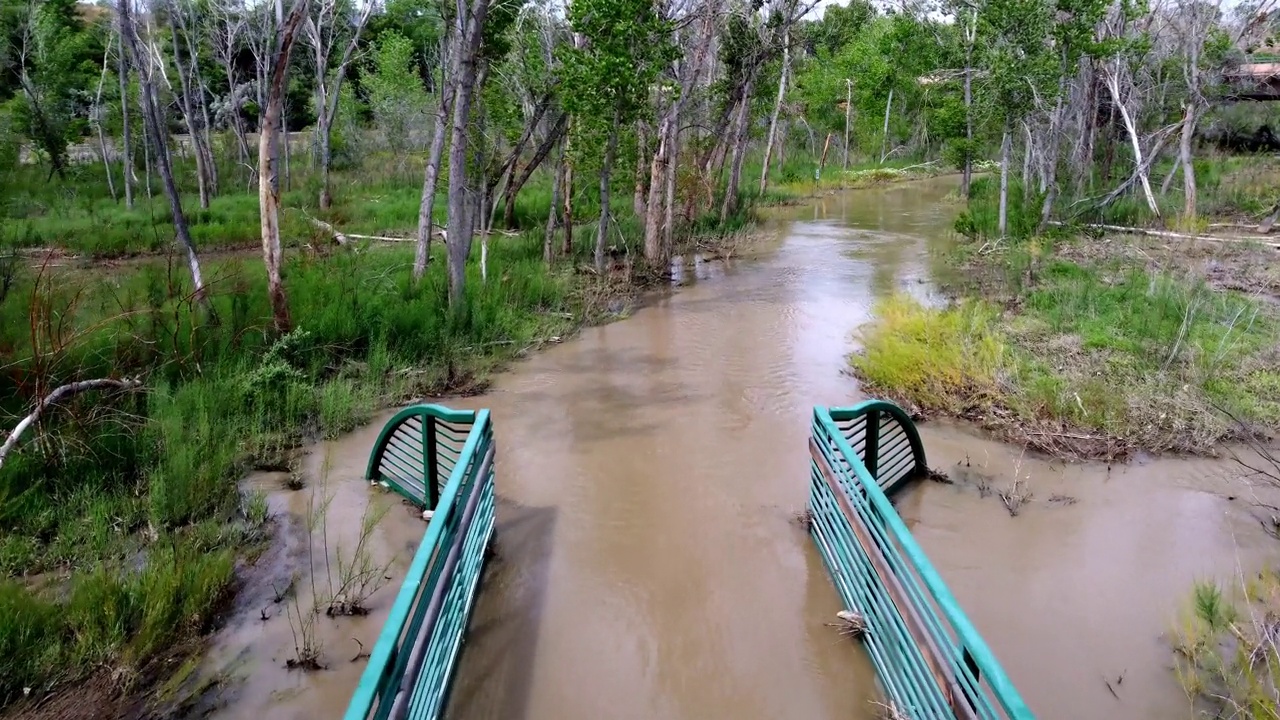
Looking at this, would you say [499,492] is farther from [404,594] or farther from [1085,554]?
[1085,554]

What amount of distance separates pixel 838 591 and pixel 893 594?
1.36 meters

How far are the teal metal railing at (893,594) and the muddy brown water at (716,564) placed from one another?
0.31 meters

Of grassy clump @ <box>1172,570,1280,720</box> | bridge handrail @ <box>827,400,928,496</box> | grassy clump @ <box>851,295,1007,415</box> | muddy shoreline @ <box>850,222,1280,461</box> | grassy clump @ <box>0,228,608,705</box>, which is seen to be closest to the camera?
grassy clump @ <box>1172,570,1280,720</box>

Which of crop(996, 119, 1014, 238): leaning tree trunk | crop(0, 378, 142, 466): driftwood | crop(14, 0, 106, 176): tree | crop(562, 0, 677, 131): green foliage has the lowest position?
crop(0, 378, 142, 466): driftwood

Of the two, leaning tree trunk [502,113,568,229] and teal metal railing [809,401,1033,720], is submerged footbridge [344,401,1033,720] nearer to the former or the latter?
teal metal railing [809,401,1033,720]

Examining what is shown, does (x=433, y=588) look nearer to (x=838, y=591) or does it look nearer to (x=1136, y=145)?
(x=838, y=591)

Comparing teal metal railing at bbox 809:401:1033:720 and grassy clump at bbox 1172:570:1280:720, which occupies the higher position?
teal metal railing at bbox 809:401:1033:720

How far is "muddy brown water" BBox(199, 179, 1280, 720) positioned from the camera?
4.34 m

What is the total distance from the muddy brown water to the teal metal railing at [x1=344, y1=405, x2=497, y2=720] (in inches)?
12.7

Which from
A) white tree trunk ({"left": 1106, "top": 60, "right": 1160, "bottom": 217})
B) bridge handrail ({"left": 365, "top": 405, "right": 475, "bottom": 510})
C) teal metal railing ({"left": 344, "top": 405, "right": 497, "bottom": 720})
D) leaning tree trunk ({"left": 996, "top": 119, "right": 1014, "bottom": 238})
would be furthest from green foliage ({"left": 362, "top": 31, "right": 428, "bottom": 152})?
teal metal railing ({"left": 344, "top": 405, "right": 497, "bottom": 720})

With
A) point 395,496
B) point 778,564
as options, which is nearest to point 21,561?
point 395,496

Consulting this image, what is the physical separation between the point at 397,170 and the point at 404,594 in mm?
25513

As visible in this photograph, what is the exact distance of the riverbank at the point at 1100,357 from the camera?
23.7ft

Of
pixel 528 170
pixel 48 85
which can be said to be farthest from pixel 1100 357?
pixel 48 85
